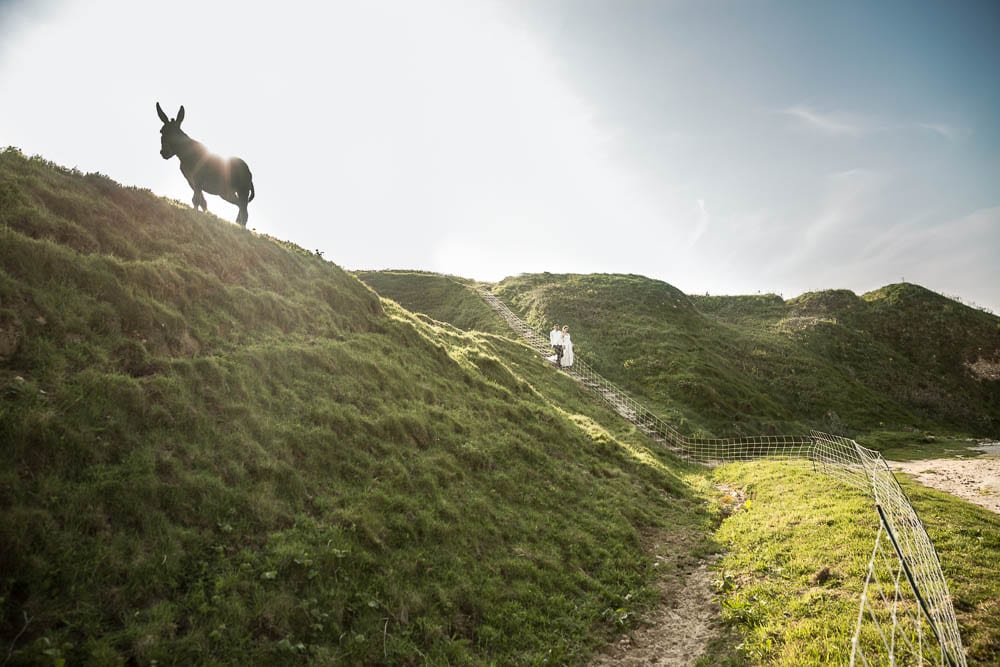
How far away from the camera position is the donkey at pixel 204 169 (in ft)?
52.6

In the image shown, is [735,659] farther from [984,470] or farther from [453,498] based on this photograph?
[984,470]

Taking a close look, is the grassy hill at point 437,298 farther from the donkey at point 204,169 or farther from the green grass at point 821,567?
the green grass at point 821,567

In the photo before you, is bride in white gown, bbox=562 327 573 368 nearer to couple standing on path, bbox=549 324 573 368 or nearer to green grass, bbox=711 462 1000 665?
couple standing on path, bbox=549 324 573 368

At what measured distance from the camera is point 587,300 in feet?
163

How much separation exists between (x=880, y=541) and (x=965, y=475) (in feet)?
42.8

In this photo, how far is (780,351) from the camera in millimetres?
44250

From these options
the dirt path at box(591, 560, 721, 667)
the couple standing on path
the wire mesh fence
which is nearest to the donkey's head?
the dirt path at box(591, 560, 721, 667)

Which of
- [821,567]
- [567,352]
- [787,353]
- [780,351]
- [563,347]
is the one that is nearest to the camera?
[821,567]

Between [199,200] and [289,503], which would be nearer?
[289,503]

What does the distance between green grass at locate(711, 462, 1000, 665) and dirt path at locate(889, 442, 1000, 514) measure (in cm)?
209

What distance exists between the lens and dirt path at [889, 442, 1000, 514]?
15956 mm

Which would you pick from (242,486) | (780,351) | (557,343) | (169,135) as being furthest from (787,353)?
(169,135)

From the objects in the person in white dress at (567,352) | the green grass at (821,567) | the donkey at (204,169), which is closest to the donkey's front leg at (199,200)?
the donkey at (204,169)

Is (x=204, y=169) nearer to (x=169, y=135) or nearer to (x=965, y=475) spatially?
(x=169, y=135)
